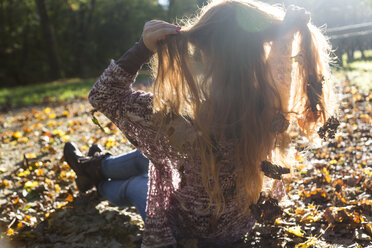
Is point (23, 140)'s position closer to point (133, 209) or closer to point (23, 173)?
point (23, 173)

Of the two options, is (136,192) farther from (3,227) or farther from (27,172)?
(27,172)

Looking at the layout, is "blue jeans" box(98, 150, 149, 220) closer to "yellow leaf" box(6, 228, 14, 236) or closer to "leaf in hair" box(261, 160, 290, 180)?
"yellow leaf" box(6, 228, 14, 236)

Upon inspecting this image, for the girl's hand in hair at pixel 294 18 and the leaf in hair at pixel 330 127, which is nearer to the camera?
the girl's hand in hair at pixel 294 18

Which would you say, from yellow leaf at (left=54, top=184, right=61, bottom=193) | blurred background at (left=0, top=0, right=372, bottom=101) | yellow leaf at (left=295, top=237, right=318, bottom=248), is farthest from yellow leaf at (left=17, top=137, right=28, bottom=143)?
blurred background at (left=0, top=0, right=372, bottom=101)

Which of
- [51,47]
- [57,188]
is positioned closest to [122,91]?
[57,188]

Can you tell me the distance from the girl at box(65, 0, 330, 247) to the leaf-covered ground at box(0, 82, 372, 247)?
0.31m

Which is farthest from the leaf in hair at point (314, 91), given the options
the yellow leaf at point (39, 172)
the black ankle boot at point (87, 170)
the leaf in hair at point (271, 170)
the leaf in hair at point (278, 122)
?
the yellow leaf at point (39, 172)

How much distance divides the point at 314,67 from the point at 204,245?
1114 mm

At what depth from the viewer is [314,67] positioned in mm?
1739

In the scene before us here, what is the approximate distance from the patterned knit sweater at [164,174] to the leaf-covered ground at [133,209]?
0.13 metres

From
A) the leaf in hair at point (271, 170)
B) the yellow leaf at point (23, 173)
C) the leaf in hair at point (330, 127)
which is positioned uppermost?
the leaf in hair at point (330, 127)

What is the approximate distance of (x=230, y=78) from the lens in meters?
1.64

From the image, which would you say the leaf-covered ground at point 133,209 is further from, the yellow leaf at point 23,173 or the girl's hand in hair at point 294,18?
the girl's hand in hair at point 294,18

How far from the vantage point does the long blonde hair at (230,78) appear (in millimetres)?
1618
